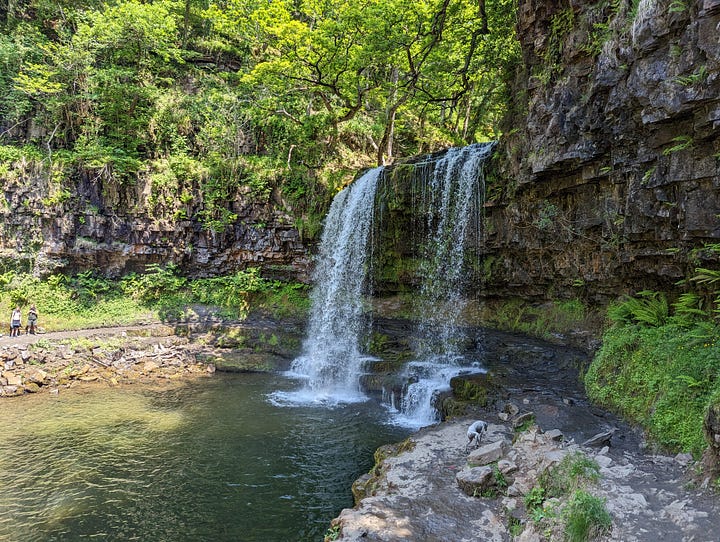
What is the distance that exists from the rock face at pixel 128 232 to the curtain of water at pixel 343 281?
6.83 ft

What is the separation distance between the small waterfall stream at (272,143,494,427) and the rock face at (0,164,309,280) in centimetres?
271

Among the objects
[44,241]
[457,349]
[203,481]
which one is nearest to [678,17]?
[457,349]

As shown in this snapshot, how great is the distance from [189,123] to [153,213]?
5.16 m

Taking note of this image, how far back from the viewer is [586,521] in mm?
4207

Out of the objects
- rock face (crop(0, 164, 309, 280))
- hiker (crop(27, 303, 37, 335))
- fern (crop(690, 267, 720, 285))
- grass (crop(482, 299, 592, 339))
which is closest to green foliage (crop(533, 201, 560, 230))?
grass (crop(482, 299, 592, 339))

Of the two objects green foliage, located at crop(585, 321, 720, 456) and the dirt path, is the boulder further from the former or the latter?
the dirt path

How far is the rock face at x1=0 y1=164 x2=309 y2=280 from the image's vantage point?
17734 millimetres

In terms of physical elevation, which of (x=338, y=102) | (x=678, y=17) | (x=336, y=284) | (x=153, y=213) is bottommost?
(x=336, y=284)

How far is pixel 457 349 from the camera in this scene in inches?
527

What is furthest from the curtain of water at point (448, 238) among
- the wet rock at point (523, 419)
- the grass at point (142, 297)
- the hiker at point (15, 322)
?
the hiker at point (15, 322)

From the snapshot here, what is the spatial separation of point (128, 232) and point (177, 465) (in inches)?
527

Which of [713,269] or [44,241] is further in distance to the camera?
[44,241]

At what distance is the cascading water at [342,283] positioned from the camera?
15.0 meters

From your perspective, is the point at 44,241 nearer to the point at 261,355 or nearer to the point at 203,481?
the point at 261,355
